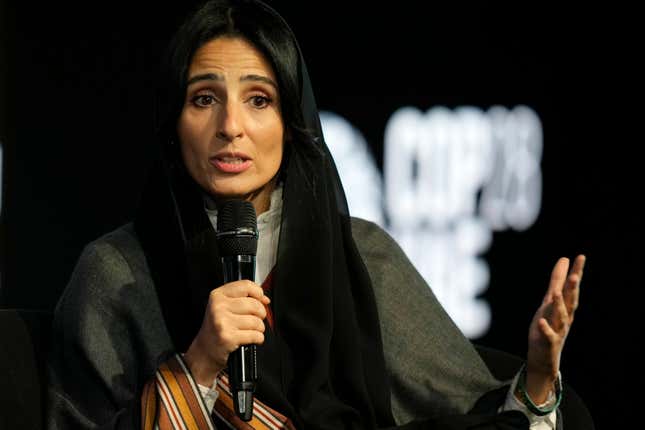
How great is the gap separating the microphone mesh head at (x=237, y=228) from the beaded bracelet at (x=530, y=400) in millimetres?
583

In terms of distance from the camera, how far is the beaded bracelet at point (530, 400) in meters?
1.94

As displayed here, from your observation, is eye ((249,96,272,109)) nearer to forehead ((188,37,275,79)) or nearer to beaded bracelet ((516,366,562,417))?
forehead ((188,37,275,79))

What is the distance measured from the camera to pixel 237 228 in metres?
1.69

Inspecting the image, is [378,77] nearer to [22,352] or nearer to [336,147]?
[336,147]

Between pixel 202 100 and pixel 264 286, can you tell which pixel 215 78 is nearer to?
pixel 202 100

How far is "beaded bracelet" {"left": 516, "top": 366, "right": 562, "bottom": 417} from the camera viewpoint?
1.94 meters

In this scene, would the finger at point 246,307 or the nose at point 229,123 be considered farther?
the nose at point 229,123

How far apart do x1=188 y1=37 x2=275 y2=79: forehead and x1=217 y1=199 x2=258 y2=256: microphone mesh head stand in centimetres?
36

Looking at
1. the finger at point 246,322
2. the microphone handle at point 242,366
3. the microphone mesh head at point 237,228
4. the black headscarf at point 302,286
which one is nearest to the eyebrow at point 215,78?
the black headscarf at point 302,286

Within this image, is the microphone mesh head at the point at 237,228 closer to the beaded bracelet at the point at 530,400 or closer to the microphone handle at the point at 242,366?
the microphone handle at the point at 242,366

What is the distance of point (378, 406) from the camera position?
2025mm

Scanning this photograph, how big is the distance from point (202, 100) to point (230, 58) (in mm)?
93

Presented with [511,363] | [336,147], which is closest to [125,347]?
[511,363]

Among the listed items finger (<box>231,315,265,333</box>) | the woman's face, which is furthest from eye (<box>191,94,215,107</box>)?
finger (<box>231,315,265,333</box>)
